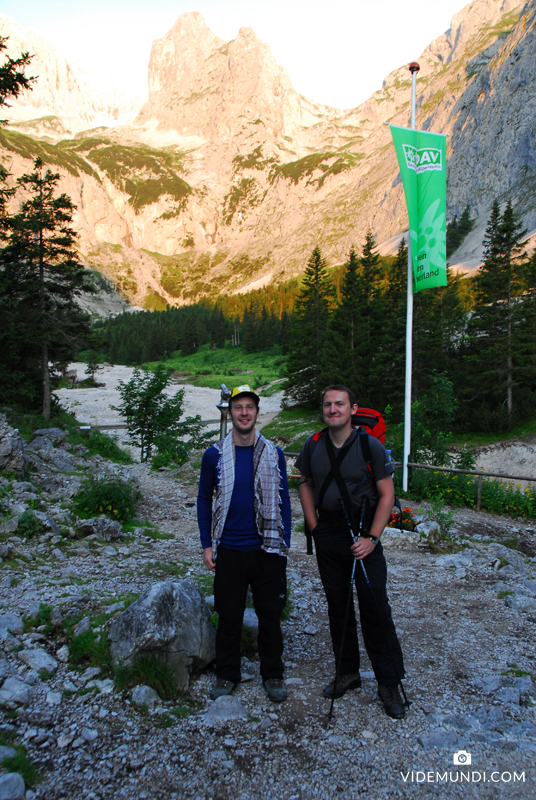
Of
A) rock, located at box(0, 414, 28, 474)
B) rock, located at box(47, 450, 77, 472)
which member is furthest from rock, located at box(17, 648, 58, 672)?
rock, located at box(47, 450, 77, 472)

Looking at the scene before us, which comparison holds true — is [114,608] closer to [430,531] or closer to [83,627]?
[83,627]

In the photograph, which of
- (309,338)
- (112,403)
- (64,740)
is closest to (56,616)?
(64,740)

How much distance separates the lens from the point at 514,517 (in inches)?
430

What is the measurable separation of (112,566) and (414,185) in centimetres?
965

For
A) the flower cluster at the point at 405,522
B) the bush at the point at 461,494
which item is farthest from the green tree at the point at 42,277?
the flower cluster at the point at 405,522

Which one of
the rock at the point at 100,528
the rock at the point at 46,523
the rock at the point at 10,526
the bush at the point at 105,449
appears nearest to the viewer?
the rock at the point at 10,526

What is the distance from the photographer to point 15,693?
10.1 feet

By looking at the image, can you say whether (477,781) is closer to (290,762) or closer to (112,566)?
(290,762)

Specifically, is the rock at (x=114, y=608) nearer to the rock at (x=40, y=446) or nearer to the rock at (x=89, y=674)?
the rock at (x=89, y=674)

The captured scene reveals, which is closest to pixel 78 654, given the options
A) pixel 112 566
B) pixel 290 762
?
pixel 290 762

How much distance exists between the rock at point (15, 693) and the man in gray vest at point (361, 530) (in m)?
2.10

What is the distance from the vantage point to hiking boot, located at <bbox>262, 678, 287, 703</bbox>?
11.1 feet

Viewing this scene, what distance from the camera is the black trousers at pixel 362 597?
10.8 feet

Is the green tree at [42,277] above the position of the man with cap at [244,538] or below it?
above
